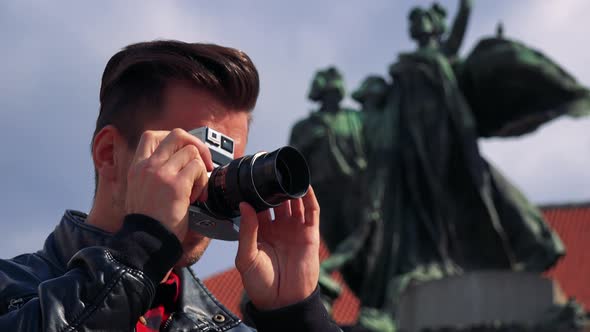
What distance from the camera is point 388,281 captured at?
8.42 m

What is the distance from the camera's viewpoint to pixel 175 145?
1.82m

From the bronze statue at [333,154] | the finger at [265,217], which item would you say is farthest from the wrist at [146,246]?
the bronze statue at [333,154]

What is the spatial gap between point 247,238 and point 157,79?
292mm

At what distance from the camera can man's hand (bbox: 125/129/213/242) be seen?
5.82ft

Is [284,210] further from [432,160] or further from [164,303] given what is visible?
[432,160]

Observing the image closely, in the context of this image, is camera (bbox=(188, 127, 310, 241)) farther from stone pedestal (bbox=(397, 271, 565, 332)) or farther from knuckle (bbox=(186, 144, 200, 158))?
stone pedestal (bbox=(397, 271, 565, 332))

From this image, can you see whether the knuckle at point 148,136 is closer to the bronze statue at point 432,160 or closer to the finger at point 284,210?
the finger at point 284,210

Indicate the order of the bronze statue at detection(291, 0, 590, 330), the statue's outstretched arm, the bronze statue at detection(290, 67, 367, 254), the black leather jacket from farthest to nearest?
the bronze statue at detection(290, 67, 367, 254) → the statue's outstretched arm → the bronze statue at detection(291, 0, 590, 330) → the black leather jacket

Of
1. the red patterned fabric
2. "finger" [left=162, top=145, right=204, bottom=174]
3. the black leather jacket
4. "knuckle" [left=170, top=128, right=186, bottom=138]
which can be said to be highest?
"knuckle" [left=170, top=128, right=186, bottom=138]

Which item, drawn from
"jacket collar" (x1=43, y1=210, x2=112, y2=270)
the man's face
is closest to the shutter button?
the man's face

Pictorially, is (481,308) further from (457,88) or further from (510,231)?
(457,88)

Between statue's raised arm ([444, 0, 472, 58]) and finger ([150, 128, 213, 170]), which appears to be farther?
statue's raised arm ([444, 0, 472, 58])

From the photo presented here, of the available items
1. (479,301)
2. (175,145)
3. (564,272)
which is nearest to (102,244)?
(175,145)

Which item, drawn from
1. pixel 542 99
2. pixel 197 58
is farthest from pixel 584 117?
pixel 197 58
